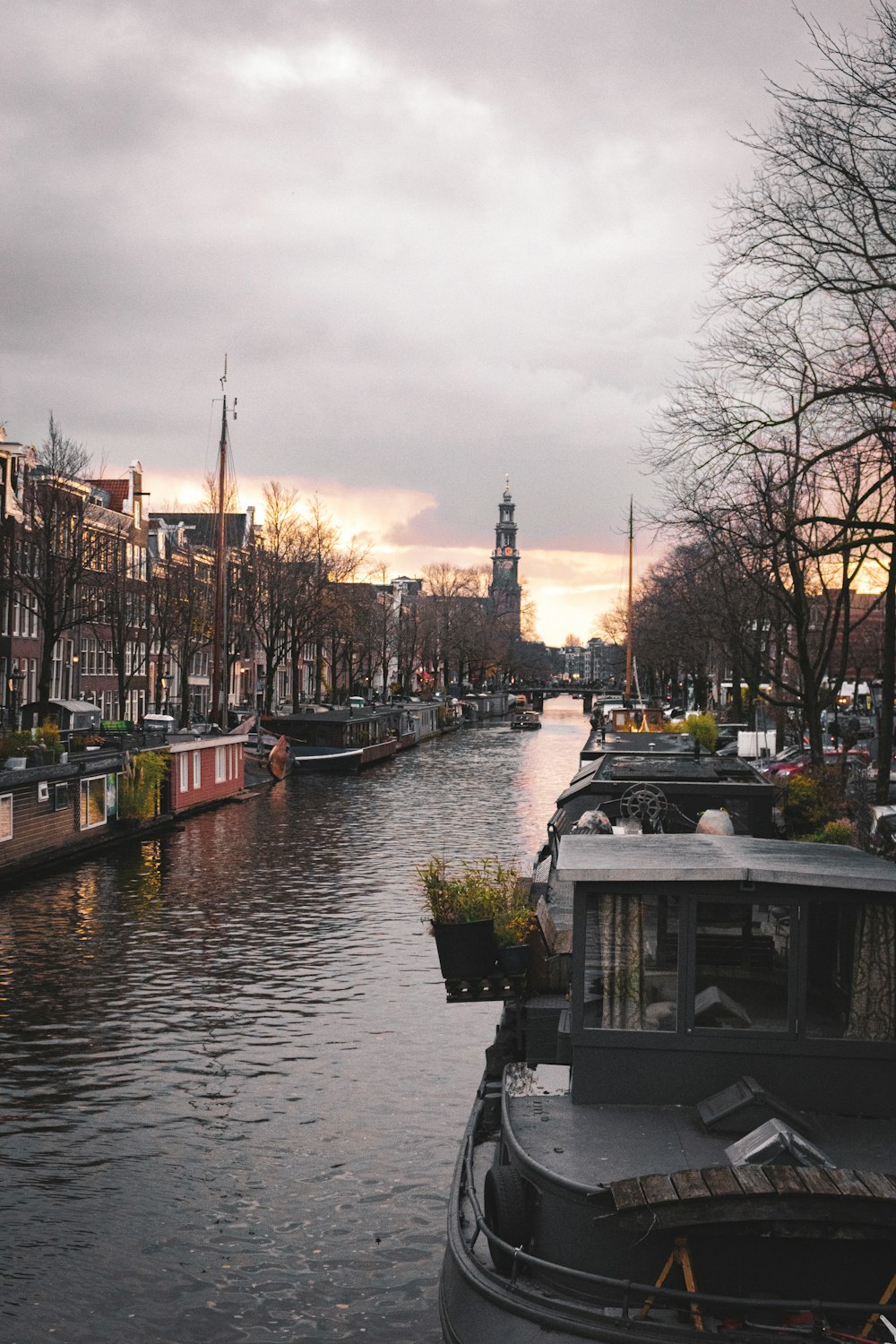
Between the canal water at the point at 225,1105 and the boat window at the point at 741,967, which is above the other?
the boat window at the point at 741,967

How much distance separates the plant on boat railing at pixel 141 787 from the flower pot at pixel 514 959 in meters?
29.5

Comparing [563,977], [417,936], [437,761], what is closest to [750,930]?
[563,977]

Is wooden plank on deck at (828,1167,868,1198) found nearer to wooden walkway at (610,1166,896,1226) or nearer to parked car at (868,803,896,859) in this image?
wooden walkway at (610,1166,896,1226)

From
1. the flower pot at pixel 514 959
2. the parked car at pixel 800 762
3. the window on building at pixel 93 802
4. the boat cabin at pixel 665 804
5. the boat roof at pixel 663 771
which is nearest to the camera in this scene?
the flower pot at pixel 514 959

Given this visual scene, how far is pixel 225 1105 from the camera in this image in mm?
17484

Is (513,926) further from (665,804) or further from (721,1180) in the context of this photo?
(665,804)

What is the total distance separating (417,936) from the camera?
2784 cm

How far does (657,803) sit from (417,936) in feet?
24.7

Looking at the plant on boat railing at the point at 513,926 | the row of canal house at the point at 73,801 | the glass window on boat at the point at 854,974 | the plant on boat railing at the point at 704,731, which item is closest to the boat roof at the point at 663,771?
the plant on boat railing at the point at 704,731

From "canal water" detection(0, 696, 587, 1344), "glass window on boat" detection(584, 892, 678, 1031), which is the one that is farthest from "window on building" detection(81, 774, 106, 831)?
"glass window on boat" detection(584, 892, 678, 1031)

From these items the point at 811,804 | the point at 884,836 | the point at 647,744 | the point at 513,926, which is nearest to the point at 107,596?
the point at 647,744

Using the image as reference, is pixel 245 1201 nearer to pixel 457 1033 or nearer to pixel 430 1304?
pixel 430 1304

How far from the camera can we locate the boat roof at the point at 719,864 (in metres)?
10.3

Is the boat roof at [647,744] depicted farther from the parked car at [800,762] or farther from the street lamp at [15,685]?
the street lamp at [15,685]
